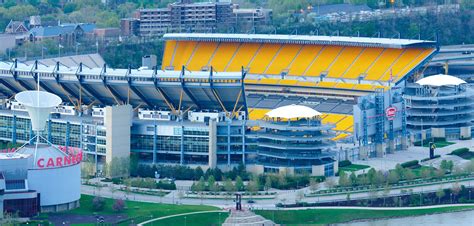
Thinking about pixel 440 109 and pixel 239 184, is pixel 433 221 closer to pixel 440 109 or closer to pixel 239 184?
pixel 239 184

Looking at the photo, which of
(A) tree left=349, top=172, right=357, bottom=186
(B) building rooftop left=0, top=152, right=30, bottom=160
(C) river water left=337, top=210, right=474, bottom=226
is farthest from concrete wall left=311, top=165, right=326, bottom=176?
(B) building rooftop left=0, top=152, right=30, bottom=160

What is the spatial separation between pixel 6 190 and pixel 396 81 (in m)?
33.4

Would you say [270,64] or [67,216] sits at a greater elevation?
[270,64]

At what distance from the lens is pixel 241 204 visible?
276 feet

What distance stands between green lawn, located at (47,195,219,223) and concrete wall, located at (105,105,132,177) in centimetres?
765

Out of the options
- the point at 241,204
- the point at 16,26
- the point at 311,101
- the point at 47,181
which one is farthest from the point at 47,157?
the point at 16,26

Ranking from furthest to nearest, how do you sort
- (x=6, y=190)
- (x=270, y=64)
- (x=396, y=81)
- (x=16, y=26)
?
(x=16, y=26), (x=270, y=64), (x=396, y=81), (x=6, y=190)

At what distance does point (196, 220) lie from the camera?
269ft

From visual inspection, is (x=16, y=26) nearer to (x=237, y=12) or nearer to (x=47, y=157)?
(x=237, y=12)

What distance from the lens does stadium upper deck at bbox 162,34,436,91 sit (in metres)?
110

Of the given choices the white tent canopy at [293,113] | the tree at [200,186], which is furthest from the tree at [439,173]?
the tree at [200,186]

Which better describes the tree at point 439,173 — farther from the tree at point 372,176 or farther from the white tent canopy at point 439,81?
the white tent canopy at point 439,81

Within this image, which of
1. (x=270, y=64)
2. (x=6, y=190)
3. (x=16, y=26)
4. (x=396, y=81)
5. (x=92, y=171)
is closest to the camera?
(x=6, y=190)

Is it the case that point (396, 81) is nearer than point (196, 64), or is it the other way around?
point (396, 81)
